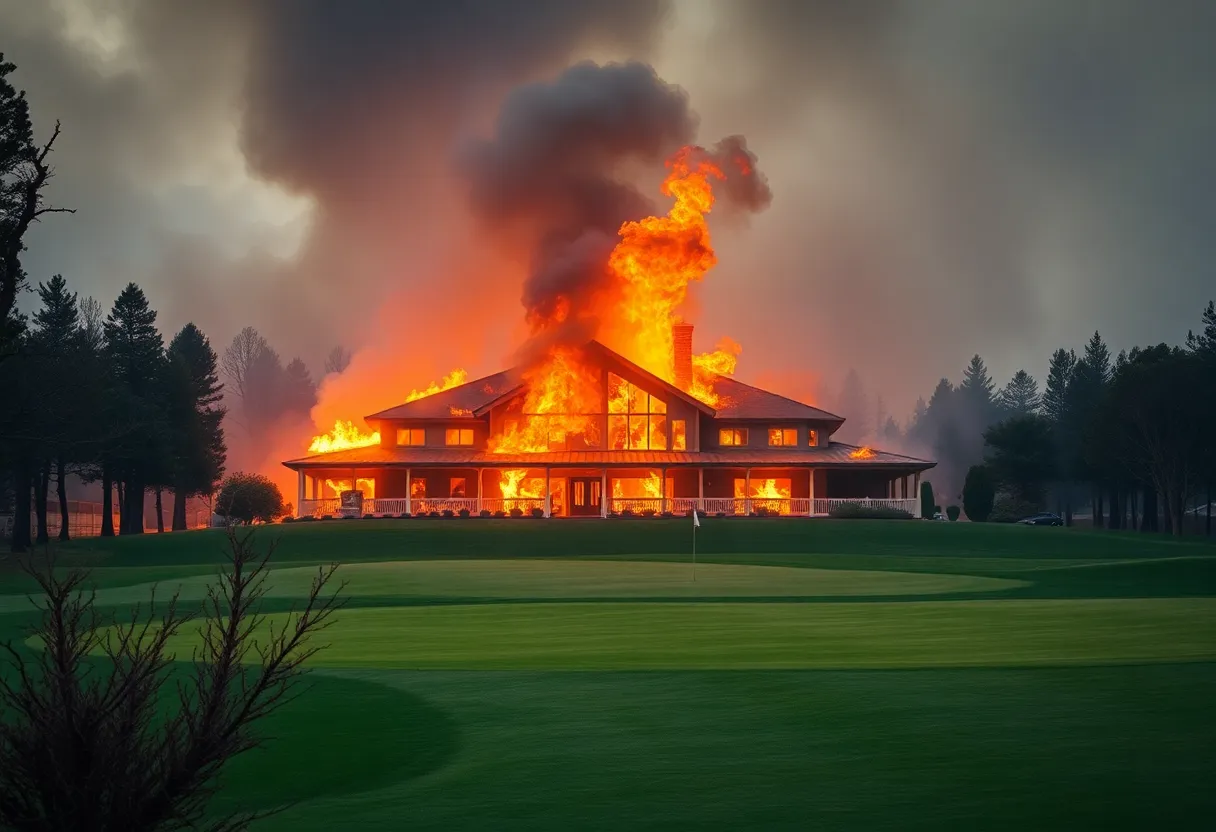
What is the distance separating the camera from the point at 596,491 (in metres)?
65.8

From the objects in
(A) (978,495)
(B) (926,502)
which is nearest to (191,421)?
(B) (926,502)

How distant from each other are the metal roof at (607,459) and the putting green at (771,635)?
37.0 metres

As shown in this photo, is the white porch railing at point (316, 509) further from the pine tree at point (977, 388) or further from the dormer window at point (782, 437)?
the pine tree at point (977, 388)

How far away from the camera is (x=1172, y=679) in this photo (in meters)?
12.7

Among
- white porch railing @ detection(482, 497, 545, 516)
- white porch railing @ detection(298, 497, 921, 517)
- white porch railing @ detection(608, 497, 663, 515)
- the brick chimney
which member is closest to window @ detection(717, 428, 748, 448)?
the brick chimney

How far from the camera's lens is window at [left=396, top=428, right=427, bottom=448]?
6744cm

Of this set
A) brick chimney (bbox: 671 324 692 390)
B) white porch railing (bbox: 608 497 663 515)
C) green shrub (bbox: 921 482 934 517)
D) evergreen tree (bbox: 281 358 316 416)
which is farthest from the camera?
evergreen tree (bbox: 281 358 316 416)

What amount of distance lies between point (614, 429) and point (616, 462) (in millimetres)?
3779

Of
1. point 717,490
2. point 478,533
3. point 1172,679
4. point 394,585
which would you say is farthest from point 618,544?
point 1172,679

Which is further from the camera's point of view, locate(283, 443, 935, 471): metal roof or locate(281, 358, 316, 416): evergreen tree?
locate(281, 358, 316, 416): evergreen tree

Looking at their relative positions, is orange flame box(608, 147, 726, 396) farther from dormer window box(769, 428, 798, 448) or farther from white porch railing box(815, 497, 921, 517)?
white porch railing box(815, 497, 921, 517)

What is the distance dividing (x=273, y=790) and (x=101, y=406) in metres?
52.4

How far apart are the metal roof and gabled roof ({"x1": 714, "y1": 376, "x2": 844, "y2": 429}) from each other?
220 centimetres

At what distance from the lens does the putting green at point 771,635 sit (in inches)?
604
